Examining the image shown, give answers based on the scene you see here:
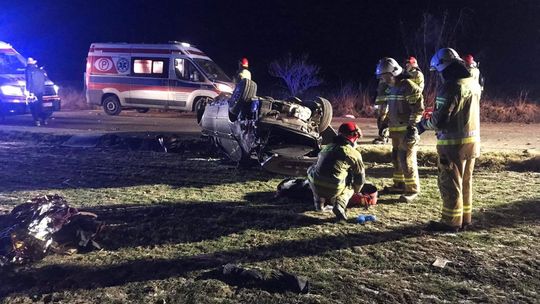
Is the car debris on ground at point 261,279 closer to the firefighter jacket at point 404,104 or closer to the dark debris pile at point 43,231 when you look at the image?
the dark debris pile at point 43,231

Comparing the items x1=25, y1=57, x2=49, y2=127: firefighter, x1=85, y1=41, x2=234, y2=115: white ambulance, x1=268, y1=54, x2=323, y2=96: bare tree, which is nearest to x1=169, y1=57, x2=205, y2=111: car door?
x1=85, y1=41, x2=234, y2=115: white ambulance

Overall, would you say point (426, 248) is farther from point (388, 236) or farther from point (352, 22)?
point (352, 22)

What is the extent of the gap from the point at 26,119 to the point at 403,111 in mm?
13344

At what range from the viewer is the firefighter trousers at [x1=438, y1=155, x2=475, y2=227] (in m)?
4.74

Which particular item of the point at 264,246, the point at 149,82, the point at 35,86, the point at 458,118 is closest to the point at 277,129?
the point at 264,246

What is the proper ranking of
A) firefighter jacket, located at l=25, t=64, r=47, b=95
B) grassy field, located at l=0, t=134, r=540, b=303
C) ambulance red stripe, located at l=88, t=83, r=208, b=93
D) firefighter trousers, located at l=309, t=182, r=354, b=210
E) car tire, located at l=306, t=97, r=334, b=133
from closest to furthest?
grassy field, located at l=0, t=134, r=540, b=303 → firefighter trousers, located at l=309, t=182, r=354, b=210 → car tire, located at l=306, t=97, r=334, b=133 → firefighter jacket, located at l=25, t=64, r=47, b=95 → ambulance red stripe, located at l=88, t=83, r=208, b=93

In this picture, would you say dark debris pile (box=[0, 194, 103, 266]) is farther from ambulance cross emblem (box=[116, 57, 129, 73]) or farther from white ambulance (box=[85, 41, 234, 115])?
ambulance cross emblem (box=[116, 57, 129, 73])

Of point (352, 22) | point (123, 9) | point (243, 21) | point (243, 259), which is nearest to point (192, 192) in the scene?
point (243, 259)

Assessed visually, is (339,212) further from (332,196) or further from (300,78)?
(300,78)

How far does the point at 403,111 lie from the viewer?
6.00 meters

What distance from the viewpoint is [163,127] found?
43.4 ft

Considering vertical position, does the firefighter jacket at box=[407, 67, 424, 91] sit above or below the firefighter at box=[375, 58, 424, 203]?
above

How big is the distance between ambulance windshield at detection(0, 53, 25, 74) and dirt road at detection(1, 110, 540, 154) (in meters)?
1.51

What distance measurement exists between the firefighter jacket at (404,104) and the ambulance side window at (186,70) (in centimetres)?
962
